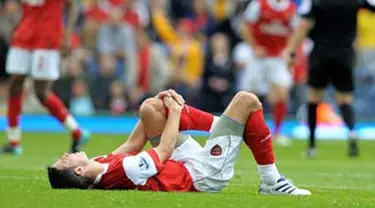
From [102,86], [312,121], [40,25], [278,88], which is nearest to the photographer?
[40,25]

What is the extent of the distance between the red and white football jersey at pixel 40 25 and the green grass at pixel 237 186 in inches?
62.2

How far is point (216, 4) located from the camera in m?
27.7

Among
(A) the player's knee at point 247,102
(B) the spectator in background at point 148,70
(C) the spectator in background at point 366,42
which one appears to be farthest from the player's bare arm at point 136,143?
(C) the spectator in background at point 366,42

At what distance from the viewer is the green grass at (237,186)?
951 cm

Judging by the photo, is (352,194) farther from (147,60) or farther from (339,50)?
(147,60)

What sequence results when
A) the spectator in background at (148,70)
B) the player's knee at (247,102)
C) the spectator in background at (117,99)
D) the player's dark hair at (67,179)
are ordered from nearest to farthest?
the player's dark hair at (67,179)
the player's knee at (247,102)
the spectator in background at (117,99)
the spectator in background at (148,70)

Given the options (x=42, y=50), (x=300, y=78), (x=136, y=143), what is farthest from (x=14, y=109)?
(x=300, y=78)

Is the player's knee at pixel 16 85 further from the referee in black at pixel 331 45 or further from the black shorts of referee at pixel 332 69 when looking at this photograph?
the black shorts of referee at pixel 332 69

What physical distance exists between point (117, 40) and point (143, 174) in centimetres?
1658

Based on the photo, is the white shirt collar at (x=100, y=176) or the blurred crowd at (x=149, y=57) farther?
the blurred crowd at (x=149, y=57)

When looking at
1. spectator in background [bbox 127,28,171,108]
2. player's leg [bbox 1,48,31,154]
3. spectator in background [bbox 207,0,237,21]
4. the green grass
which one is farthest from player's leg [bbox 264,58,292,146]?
spectator in background [bbox 207,0,237,21]

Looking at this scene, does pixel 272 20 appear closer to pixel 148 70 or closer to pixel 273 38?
pixel 273 38

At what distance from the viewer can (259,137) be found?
1010cm

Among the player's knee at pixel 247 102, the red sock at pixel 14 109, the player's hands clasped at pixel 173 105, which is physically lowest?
the red sock at pixel 14 109
